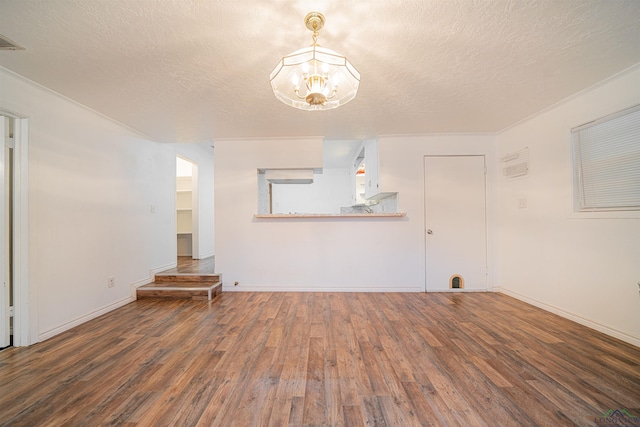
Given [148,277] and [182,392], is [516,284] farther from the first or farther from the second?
[148,277]

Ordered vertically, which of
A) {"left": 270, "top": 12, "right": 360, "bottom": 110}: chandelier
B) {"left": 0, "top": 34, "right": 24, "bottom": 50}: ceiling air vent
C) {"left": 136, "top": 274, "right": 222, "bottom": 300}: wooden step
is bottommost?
{"left": 136, "top": 274, "right": 222, "bottom": 300}: wooden step

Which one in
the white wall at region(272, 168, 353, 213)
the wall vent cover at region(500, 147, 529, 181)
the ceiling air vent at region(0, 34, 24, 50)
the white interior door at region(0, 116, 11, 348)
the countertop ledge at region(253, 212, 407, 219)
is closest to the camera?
the ceiling air vent at region(0, 34, 24, 50)

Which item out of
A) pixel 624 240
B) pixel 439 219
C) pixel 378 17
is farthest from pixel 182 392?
pixel 624 240

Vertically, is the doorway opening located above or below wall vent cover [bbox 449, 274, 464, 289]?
above

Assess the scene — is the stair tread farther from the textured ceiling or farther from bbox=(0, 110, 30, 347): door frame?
the textured ceiling

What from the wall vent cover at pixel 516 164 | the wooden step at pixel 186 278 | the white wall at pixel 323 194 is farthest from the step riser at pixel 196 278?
the wall vent cover at pixel 516 164

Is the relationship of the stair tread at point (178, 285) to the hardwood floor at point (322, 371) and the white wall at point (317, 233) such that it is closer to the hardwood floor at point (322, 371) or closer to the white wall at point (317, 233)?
the white wall at point (317, 233)

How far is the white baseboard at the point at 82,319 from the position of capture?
2141 mm

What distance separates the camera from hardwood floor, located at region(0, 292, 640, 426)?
1.28 meters

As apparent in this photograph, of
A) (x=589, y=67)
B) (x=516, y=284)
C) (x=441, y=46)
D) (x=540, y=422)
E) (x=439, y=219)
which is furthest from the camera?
(x=439, y=219)

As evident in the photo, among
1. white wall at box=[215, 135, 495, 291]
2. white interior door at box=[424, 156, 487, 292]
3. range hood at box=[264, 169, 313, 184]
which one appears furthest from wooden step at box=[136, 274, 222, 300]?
white interior door at box=[424, 156, 487, 292]

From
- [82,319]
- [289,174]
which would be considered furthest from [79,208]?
[289,174]

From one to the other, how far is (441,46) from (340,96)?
2.63 ft

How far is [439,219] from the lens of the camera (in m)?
3.44
